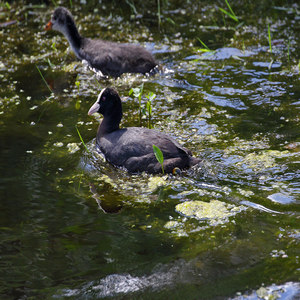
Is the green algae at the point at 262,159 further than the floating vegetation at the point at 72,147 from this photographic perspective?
No

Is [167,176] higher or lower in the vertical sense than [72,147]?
lower

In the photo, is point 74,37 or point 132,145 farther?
point 74,37

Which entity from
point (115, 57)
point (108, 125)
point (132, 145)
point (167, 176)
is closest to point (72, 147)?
point (108, 125)

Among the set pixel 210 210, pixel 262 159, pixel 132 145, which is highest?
pixel 132 145

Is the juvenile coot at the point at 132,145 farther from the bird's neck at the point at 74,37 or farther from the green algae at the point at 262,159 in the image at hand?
the bird's neck at the point at 74,37

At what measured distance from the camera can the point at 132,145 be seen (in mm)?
5152

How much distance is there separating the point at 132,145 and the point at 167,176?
0.52m

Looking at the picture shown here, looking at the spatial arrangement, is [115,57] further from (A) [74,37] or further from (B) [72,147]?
(B) [72,147]

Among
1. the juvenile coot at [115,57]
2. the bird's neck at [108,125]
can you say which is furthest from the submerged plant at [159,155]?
the juvenile coot at [115,57]

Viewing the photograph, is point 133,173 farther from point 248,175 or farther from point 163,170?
point 248,175

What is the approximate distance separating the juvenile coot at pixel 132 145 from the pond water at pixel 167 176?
0.11m

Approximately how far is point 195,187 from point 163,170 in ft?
1.31

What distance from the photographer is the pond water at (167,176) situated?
11.5 feet

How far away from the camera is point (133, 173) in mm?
5133
